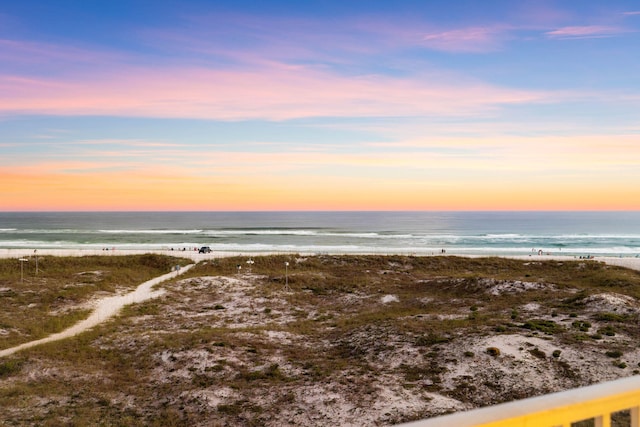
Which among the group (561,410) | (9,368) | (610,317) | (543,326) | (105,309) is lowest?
(105,309)

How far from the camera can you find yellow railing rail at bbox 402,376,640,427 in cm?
196

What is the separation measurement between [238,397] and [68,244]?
105580mm

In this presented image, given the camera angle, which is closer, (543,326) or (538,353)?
(538,353)

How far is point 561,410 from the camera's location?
6.83 ft

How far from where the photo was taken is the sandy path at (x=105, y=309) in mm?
34438

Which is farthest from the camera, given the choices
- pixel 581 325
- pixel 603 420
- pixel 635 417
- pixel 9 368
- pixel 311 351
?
pixel 581 325

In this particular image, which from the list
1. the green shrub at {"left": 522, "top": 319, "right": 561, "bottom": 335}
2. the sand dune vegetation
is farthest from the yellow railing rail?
the green shrub at {"left": 522, "top": 319, "right": 561, "bottom": 335}

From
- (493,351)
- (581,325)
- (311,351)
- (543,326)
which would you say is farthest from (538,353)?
(311,351)

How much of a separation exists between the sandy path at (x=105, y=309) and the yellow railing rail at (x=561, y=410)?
35448 millimetres

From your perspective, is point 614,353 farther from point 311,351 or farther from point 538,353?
point 311,351

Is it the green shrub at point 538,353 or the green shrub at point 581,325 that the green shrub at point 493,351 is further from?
the green shrub at point 581,325

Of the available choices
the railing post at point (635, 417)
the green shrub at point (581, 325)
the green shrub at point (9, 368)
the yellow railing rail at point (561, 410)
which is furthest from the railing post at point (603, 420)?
the green shrub at point (581, 325)

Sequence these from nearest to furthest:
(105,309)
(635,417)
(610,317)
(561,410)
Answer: (561,410) < (635,417) < (610,317) < (105,309)

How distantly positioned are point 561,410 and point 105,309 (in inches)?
1918
